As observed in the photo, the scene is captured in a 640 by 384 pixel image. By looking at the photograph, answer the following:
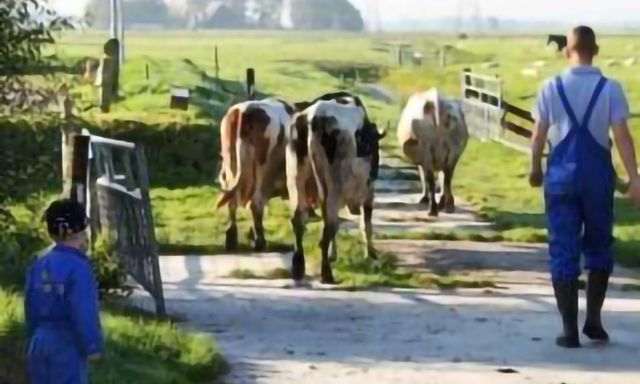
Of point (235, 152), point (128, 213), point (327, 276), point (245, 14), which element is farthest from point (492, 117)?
point (245, 14)

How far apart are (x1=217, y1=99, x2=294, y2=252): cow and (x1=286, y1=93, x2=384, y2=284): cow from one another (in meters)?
1.84

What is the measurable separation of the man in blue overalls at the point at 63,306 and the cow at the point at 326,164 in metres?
6.90

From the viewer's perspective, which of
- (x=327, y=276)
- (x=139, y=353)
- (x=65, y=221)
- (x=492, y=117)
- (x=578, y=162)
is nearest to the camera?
(x=65, y=221)

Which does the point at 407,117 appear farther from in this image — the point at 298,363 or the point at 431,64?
the point at 431,64

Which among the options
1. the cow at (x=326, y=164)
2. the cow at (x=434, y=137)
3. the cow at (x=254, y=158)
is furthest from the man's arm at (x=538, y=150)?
the cow at (x=434, y=137)

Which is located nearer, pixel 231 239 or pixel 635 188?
pixel 635 188

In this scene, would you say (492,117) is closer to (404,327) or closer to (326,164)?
(326,164)

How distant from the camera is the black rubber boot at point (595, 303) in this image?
1059 centimetres

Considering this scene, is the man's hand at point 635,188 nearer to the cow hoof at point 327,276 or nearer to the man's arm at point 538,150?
the man's arm at point 538,150

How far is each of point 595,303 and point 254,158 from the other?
6706 mm

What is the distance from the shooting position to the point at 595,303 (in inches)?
419

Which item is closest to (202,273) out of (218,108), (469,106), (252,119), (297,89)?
(252,119)

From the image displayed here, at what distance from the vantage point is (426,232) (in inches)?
723

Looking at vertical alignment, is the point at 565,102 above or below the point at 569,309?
above
